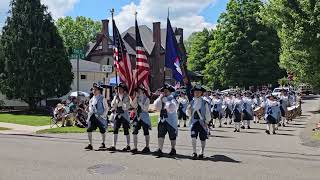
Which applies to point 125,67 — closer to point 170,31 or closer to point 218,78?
point 170,31

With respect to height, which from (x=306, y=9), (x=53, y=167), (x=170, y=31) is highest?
(x=306, y=9)

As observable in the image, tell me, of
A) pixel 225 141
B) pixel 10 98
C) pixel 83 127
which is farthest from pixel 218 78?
pixel 225 141

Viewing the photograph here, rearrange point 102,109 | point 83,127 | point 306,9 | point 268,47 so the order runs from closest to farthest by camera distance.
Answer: point 102,109
point 306,9
point 83,127
point 268,47

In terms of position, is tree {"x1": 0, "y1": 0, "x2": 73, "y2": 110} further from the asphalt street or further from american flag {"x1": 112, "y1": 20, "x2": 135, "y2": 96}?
american flag {"x1": 112, "y1": 20, "x2": 135, "y2": 96}

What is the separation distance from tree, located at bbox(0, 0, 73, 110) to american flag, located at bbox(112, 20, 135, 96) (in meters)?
22.1

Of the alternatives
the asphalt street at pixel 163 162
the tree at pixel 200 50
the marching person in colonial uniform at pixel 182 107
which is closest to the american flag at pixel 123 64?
the asphalt street at pixel 163 162

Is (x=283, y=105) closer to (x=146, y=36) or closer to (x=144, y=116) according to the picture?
(x=144, y=116)

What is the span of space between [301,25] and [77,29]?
264 feet

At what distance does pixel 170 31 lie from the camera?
44.4 ft

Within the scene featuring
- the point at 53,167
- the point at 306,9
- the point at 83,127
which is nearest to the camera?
the point at 53,167

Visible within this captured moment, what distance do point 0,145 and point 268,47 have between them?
43487 mm

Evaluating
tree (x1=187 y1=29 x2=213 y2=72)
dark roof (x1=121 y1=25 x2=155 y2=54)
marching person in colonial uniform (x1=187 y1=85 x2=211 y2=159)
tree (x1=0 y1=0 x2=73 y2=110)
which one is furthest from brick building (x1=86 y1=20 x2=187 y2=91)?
marching person in colonial uniform (x1=187 y1=85 x2=211 y2=159)

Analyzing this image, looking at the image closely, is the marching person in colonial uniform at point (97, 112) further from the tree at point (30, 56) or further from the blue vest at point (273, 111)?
the tree at point (30, 56)

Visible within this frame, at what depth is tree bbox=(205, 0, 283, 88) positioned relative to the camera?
53594 millimetres
